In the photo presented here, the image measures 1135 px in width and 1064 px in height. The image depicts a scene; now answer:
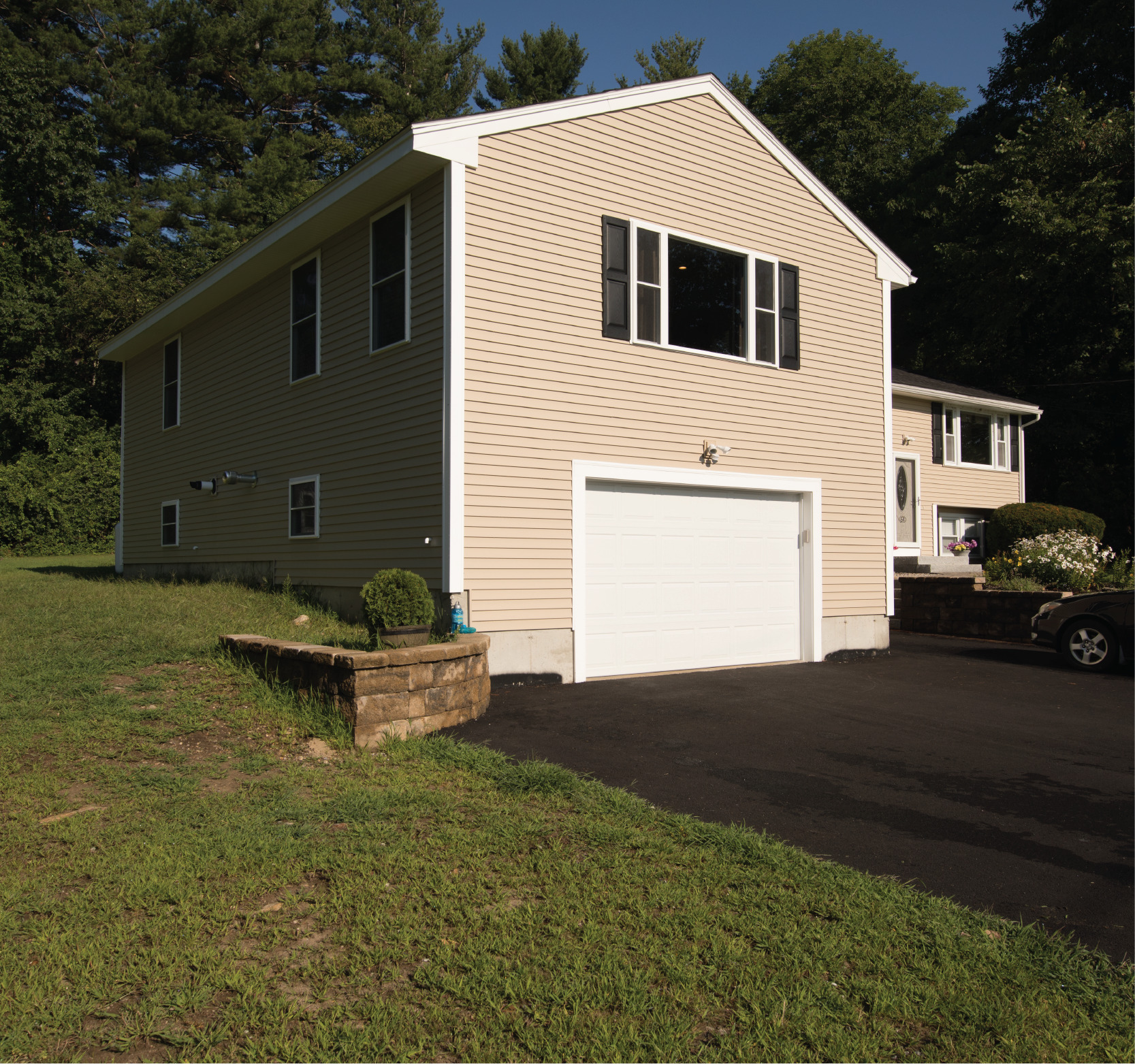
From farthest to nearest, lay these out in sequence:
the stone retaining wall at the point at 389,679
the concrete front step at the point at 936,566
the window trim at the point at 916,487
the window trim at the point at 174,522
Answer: the window trim at the point at 916,487 → the concrete front step at the point at 936,566 → the window trim at the point at 174,522 → the stone retaining wall at the point at 389,679

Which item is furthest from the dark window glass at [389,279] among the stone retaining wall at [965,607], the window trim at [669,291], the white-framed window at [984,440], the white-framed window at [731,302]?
the white-framed window at [984,440]

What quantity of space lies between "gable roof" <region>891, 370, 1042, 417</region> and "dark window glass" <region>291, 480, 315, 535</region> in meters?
13.6

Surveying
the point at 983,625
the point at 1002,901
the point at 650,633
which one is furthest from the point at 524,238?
the point at 983,625

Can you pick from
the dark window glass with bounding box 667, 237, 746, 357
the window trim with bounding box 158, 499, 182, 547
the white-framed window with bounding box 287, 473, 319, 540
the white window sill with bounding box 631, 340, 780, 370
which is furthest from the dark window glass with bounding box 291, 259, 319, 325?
the window trim with bounding box 158, 499, 182, 547

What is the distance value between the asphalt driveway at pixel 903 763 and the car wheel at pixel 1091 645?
524mm

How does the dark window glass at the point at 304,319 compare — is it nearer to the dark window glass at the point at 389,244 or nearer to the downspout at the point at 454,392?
the dark window glass at the point at 389,244

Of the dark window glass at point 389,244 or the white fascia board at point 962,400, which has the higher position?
the white fascia board at point 962,400

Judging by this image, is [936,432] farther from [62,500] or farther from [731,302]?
[62,500]

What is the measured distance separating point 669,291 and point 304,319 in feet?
15.3

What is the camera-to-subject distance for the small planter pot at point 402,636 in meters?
6.58

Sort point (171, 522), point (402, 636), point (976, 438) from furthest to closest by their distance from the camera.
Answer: point (976, 438)
point (171, 522)
point (402, 636)

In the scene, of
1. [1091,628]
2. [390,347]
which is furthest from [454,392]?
[1091,628]

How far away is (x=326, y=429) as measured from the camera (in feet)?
33.8

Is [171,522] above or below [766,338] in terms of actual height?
below
